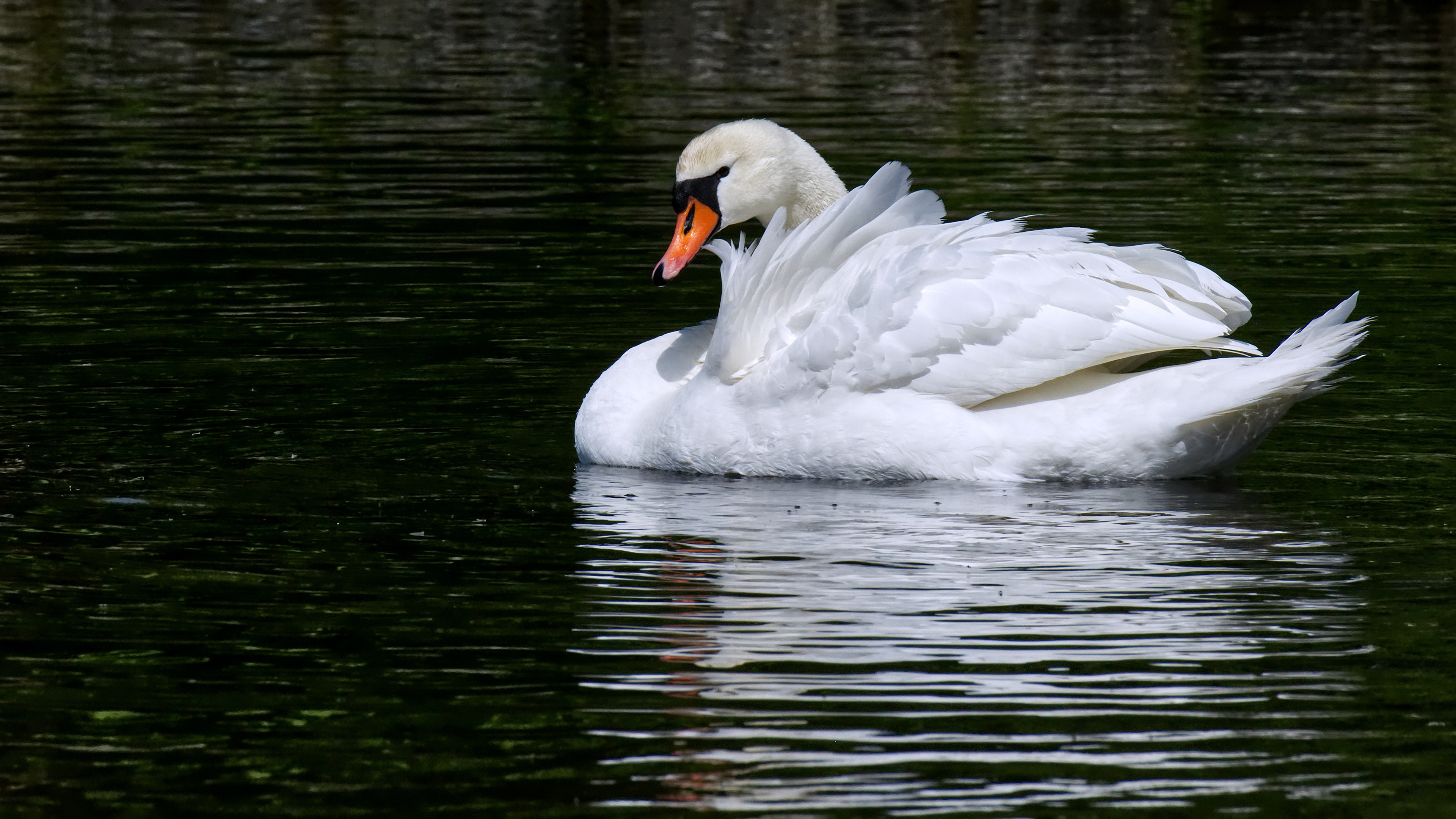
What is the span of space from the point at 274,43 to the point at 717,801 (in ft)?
76.7

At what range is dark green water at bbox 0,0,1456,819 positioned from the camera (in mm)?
5336

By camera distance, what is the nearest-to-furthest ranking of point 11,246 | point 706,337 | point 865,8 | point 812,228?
1. point 812,228
2. point 706,337
3. point 11,246
4. point 865,8

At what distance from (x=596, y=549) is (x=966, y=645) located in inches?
68.1

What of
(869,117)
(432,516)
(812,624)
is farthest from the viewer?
(869,117)

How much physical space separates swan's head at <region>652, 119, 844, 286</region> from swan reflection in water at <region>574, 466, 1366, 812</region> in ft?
4.90

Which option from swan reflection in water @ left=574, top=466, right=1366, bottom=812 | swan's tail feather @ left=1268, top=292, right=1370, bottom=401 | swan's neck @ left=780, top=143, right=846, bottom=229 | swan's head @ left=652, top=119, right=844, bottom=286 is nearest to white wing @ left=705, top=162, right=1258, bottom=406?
swan's tail feather @ left=1268, top=292, right=1370, bottom=401

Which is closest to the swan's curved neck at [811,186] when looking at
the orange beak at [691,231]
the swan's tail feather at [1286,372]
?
the orange beak at [691,231]

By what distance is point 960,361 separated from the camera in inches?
320

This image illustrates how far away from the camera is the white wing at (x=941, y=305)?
8.03 metres

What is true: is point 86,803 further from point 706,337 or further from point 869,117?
point 869,117

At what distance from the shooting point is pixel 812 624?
645 centimetres

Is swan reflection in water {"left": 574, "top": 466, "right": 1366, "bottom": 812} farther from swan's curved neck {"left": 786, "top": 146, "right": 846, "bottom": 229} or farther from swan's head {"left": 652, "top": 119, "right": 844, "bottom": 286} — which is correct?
swan's curved neck {"left": 786, "top": 146, "right": 846, "bottom": 229}

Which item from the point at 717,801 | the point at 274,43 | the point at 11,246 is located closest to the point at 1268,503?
the point at 717,801

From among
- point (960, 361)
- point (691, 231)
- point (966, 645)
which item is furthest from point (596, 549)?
point (691, 231)
